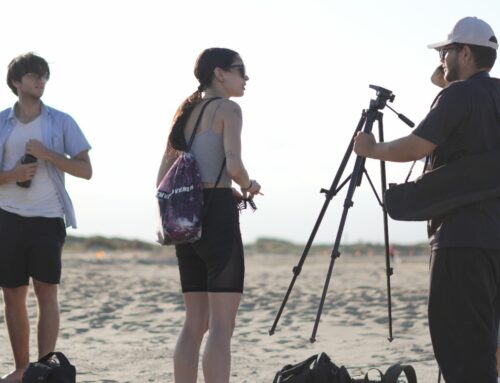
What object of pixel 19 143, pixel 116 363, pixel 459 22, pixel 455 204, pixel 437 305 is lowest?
pixel 116 363

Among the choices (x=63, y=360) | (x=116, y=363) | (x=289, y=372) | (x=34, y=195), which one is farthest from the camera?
(x=116, y=363)

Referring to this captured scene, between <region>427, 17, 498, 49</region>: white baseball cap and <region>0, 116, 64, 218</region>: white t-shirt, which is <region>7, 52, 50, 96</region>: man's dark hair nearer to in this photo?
<region>0, 116, 64, 218</region>: white t-shirt

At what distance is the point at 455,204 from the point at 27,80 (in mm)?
2789

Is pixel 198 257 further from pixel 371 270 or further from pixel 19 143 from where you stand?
pixel 371 270

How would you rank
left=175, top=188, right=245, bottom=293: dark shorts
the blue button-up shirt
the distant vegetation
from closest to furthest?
left=175, top=188, right=245, bottom=293: dark shorts → the blue button-up shirt → the distant vegetation

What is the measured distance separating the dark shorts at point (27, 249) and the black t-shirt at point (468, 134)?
8.06 feet

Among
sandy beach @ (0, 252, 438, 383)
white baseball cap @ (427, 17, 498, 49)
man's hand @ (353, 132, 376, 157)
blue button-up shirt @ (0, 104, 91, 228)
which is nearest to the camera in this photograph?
white baseball cap @ (427, 17, 498, 49)

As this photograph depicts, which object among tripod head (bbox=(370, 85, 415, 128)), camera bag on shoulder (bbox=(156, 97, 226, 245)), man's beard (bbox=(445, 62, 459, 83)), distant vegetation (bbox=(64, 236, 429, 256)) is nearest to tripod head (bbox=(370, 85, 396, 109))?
tripod head (bbox=(370, 85, 415, 128))

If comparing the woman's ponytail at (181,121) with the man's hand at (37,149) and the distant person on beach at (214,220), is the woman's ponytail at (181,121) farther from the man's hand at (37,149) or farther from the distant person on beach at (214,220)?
the man's hand at (37,149)

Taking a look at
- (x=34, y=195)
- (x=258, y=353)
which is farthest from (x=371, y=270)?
(x=34, y=195)

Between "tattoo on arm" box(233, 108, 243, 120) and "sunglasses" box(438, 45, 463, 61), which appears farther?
"tattoo on arm" box(233, 108, 243, 120)

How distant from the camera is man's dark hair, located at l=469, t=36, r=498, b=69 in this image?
4.45 m

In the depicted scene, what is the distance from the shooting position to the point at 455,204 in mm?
4363

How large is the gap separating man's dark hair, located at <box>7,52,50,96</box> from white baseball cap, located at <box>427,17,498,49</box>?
99.6 inches
